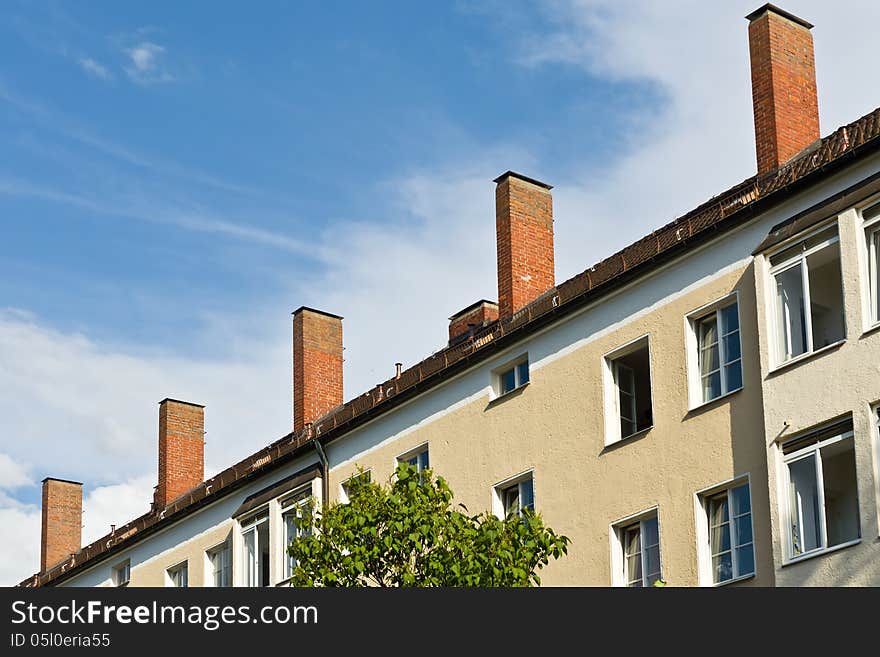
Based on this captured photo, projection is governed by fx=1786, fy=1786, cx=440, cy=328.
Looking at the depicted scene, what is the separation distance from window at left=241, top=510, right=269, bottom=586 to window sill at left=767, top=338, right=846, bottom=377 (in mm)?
16131

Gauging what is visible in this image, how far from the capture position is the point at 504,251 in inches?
1441

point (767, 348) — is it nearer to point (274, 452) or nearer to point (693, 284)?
point (693, 284)

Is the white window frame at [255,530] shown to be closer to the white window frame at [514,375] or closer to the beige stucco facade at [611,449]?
the beige stucco facade at [611,449]

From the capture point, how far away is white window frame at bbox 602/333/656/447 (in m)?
30.6

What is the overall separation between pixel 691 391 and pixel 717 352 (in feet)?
2.50

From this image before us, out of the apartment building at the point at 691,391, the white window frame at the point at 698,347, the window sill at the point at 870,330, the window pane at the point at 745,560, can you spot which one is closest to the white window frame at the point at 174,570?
the apartment building at the point at 691,391

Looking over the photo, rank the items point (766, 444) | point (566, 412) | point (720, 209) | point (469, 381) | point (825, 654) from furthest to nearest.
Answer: point (469, 381)
point (566, 412)
point (720, 209)
point (766, 444)
point (825, 654)

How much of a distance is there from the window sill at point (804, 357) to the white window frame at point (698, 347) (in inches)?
36.8

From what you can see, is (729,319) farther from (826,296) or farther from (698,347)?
(826,296)

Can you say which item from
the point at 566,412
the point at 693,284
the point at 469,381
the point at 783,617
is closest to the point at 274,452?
the point at 469,381

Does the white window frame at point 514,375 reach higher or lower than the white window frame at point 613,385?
higher

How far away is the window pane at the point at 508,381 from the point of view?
34.0 meters

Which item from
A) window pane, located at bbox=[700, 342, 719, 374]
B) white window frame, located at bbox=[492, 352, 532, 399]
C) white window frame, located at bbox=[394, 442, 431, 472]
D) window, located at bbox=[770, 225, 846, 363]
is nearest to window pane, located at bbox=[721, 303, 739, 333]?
window pane, located at bbox=[700, 342, 719, 374]

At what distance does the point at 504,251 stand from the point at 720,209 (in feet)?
26.2
